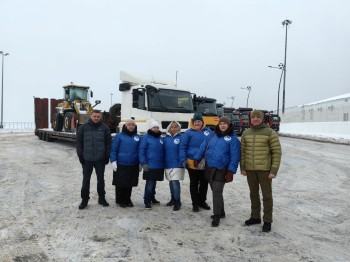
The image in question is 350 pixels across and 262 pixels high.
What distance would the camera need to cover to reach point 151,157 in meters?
6.19

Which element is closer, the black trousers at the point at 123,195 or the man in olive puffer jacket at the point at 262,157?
the man in olive puffer jacket at the point at 262,157

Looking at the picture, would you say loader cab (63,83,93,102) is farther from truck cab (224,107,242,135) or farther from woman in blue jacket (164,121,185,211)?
woman in blue jacket (164,121,185,211)

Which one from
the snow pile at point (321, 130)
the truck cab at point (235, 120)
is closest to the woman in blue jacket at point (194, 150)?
the truck cab at point (235, 120)

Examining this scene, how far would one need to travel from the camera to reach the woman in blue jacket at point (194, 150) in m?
6.01

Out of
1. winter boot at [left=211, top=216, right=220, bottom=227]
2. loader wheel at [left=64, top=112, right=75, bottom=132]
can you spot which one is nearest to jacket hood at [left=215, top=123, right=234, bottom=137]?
winter boot at [left=211, top=216, right=220, bottom=227]

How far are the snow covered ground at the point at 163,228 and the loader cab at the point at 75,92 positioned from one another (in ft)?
35.0

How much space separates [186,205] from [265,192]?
6.08ft

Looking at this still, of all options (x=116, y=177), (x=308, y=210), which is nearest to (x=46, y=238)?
(x=116, y=177)

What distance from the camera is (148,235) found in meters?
4.97

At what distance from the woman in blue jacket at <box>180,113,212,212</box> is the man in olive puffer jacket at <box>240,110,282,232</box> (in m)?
0.89

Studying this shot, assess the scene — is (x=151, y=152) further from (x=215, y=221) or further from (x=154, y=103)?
(x=154, y=103)

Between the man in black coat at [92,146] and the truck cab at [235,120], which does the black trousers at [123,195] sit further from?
the truck cab at [235,120]

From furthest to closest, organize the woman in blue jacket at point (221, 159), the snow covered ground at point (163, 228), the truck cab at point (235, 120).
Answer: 1. the truck cab at point (235, 120)
2. the woman in blue jacket at point (221, 159)
3. the snow covered ground at point (163, 228)

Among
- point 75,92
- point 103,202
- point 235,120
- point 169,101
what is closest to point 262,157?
point 103,202
